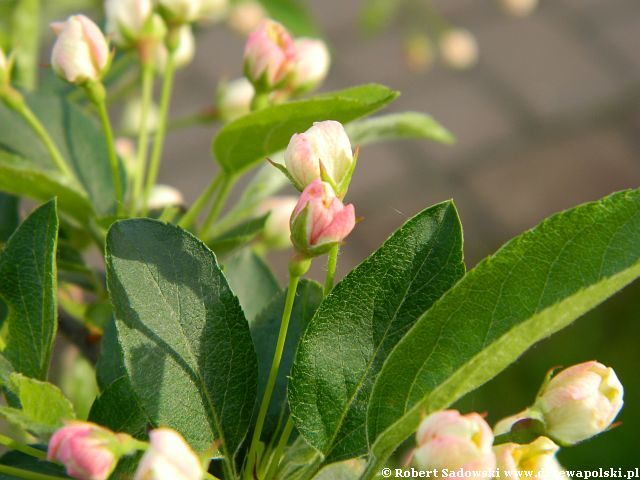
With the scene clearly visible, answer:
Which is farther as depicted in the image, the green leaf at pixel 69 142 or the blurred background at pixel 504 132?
the blurred background at pixel 504 132

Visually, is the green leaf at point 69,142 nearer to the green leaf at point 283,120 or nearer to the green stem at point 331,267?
the green leaf at point 283,120

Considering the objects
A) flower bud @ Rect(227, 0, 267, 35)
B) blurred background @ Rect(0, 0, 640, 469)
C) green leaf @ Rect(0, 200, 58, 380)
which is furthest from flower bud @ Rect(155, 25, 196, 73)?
blurred background @ Rect(0, 0, 640, 469)

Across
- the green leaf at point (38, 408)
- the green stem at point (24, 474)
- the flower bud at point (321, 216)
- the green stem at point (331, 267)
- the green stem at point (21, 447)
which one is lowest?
the green stem at point (24, 474)

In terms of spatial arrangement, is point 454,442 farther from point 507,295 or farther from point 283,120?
point 283,120

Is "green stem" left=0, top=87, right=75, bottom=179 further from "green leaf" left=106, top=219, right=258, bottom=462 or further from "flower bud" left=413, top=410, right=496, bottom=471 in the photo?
"flower bud" left=413, top=410, right=496, bottom=471

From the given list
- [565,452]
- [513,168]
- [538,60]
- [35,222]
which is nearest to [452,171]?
[513,168]

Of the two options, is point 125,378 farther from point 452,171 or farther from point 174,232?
point 452,171

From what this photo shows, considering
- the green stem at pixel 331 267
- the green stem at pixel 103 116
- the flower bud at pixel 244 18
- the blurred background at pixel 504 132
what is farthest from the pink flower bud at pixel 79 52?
the blurred background at pixel 504 132

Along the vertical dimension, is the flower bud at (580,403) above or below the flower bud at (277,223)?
below
